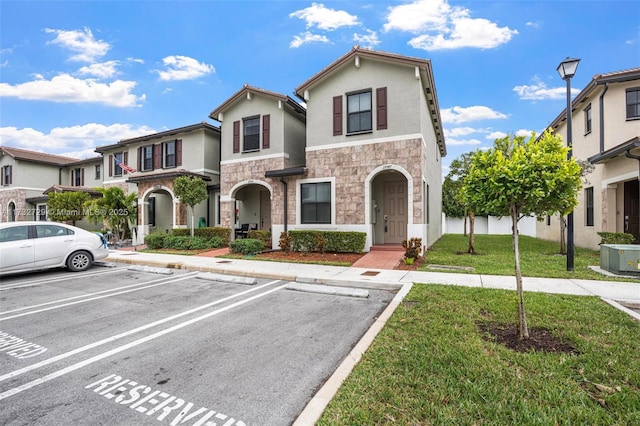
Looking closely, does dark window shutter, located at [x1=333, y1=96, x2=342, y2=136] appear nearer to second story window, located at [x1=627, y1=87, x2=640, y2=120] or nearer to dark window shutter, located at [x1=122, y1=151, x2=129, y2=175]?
second story window, located at [x1=627, y1=87, x2=640, y2=120]

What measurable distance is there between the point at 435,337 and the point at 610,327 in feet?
8.27

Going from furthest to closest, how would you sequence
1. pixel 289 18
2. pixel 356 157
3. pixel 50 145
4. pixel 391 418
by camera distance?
pixel 50 145 → pixel 356 157 → pixel 289 18 → pixel 391 418

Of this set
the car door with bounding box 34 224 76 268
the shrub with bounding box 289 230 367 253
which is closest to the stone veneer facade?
the shrub with bounding box 289 230 367 253

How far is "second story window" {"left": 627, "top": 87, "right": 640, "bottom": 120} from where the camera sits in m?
11.6

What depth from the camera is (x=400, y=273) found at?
320 inches

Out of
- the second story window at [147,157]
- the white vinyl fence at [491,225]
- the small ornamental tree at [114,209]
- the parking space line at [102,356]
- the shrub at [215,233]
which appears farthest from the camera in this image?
the white vinyl fence at [491,225]

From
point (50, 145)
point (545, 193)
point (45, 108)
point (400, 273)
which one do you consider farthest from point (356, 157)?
point (50, 145)

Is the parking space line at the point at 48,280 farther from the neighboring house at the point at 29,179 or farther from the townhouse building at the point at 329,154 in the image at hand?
the neighboring house at the point at 29,179

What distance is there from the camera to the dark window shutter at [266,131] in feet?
46.2

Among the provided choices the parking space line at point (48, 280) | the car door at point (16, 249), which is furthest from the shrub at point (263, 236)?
the car door at point (16, 249)

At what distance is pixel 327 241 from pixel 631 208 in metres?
12.6

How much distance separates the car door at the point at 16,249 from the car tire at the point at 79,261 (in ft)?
3.01

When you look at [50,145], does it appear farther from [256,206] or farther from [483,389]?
[483,389]

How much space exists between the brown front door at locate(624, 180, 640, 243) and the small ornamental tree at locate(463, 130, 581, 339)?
39.8 feet
